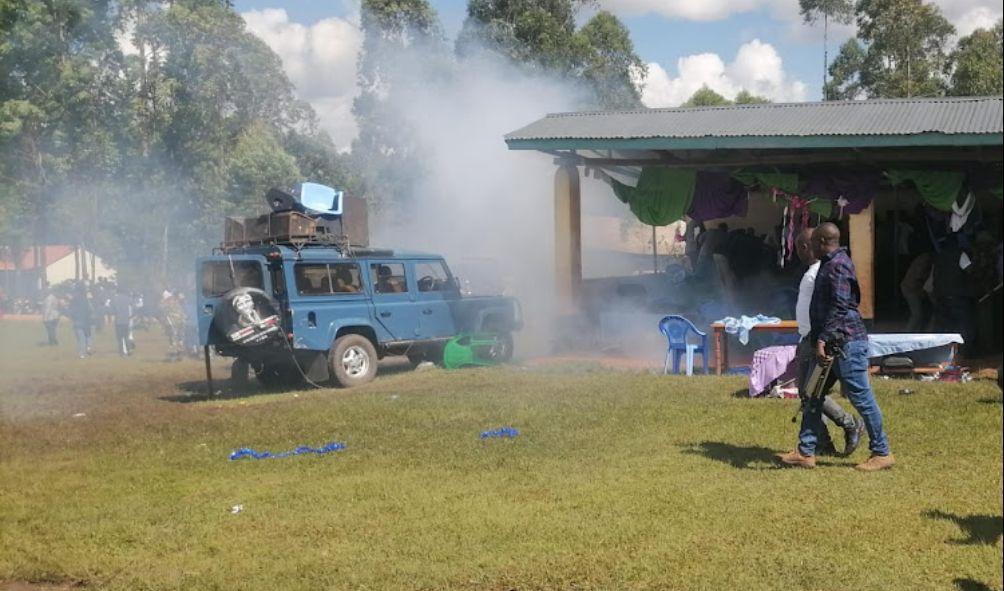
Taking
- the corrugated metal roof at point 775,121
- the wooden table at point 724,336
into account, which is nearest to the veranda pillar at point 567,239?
the corrugated metal roof at point 775,121

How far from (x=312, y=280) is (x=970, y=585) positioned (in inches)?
367

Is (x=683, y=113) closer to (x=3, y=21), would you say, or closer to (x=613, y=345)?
(x=613, y=345)

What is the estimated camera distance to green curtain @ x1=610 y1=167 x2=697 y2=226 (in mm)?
14117

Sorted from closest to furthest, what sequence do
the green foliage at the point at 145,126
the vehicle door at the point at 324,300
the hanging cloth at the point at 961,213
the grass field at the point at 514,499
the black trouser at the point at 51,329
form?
the grass field at the point at 514,499 → the hanging cloth at the point at 961,213 → the vehicle door at the point at 324,300 → the green foliage at the point at 145,126 → the black trouser at the point at 51,329

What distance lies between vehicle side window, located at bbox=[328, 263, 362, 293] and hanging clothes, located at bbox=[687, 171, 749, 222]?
5424 millimetres

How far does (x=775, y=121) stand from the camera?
1245cm

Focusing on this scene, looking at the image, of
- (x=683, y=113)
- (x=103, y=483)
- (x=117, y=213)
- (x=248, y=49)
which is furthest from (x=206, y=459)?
(x=117, y=213)

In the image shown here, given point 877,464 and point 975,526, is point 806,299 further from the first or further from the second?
A: point 975,526

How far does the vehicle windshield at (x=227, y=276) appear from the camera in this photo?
11891 millimetres

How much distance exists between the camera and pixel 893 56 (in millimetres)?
14766

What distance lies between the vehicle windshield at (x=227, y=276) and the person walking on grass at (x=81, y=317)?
9.51 metres

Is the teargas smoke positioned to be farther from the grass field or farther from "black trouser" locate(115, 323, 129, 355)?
the grass field

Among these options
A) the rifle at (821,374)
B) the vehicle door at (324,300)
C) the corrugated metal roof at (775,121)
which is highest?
the corrugated metal roof at (775,121)

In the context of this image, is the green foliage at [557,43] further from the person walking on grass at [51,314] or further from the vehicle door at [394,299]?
the person walking on grass at [51,314]
